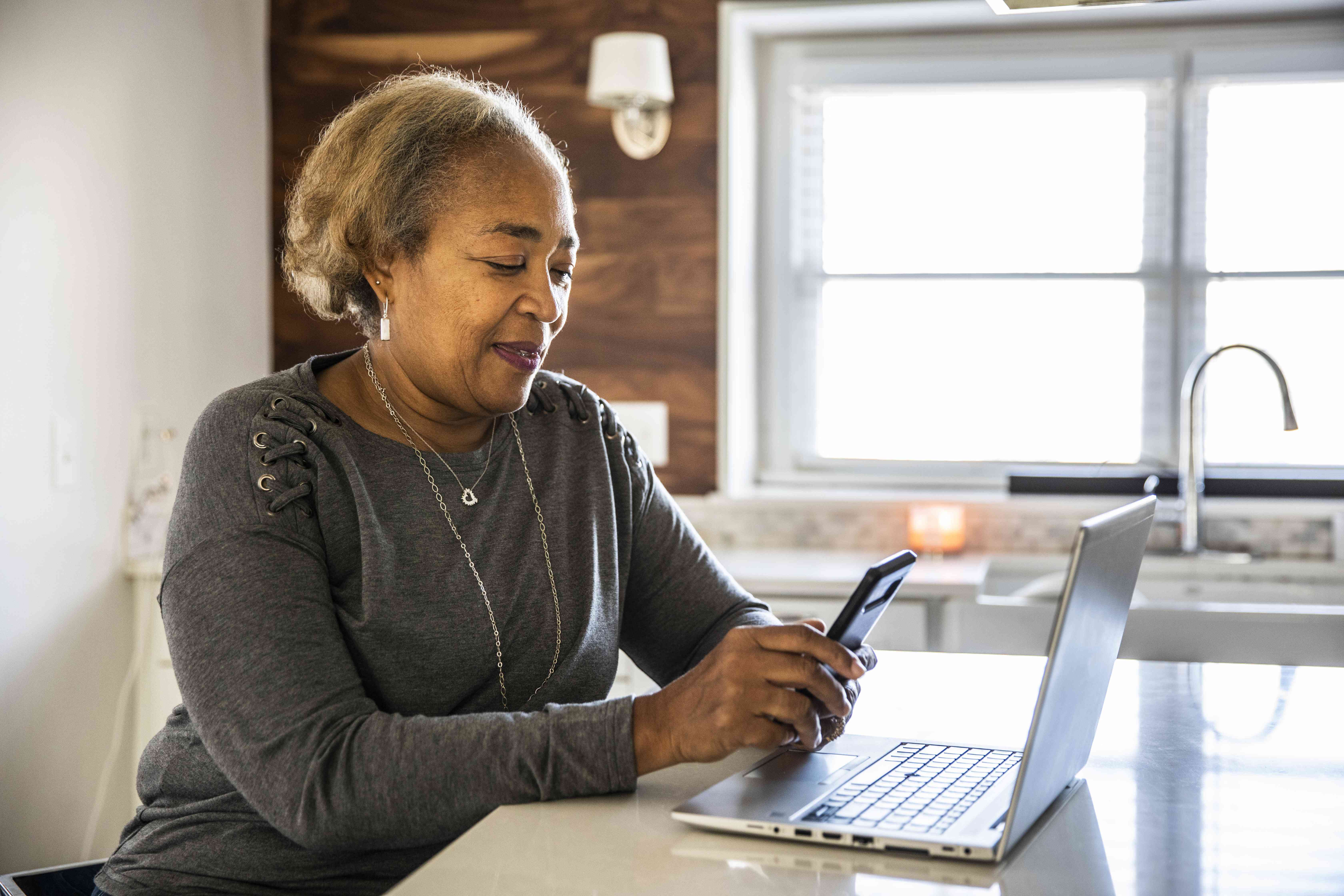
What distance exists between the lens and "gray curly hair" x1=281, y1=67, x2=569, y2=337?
Result: 1298mm

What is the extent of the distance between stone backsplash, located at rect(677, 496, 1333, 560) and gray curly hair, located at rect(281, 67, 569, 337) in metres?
1.74

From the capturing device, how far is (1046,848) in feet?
2.93

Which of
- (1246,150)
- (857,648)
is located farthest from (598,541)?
(1246,150)

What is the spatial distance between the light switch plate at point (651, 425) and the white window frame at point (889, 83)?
0.14 metres

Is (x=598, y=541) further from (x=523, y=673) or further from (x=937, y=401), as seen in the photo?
(x=937, y=401)

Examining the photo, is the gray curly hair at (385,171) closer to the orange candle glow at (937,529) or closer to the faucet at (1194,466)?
the orange candle glow at (937,529)

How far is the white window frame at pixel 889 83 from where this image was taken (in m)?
3.02

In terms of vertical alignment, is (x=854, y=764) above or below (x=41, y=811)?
above

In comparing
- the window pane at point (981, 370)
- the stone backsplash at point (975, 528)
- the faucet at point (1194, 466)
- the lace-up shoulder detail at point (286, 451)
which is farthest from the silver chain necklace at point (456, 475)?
the window pane at point (981, 370)

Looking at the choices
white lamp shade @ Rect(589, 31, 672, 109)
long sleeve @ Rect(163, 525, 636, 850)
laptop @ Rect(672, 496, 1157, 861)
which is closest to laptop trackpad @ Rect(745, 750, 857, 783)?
laptop @ Rect(672, 496, 1157, 861)

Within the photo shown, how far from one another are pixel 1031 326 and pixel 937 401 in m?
0.30

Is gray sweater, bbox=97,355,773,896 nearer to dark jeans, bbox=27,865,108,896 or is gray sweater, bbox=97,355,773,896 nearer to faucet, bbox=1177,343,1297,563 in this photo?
dark jeans, bbox=27,865,108,896

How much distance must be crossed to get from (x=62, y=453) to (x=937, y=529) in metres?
1.86

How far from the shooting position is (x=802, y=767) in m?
1.09
